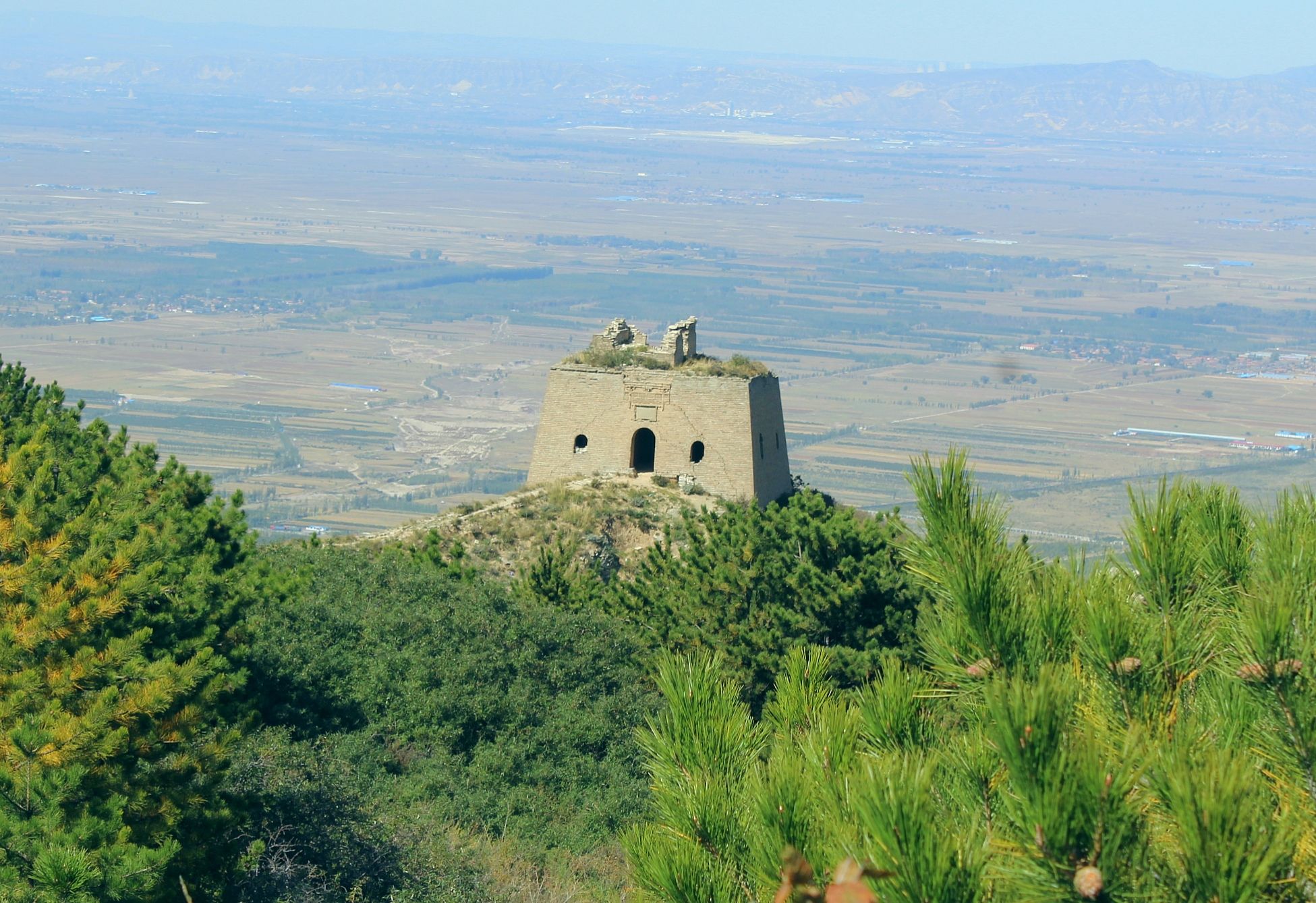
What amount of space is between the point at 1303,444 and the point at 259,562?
9060 centimetres

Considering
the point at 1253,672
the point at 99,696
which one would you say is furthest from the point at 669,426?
the point at 1253,672

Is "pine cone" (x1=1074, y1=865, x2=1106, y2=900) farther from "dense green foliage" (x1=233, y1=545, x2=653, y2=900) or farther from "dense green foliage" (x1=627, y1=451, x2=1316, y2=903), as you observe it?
"dense green foliage" (x1=233, y1=545, x2=653, y2=900)

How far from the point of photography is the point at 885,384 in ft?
393

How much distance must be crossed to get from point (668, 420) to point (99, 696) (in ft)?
62.6

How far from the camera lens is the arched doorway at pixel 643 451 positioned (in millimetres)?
29797

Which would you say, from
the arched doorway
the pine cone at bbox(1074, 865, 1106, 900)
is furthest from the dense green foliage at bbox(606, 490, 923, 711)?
the pine cone at bbox(1074, 865, 1106, 900)

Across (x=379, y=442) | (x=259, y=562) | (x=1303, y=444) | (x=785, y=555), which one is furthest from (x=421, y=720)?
(x=1303, y=444)

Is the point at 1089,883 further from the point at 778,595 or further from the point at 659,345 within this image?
the point at 659,345

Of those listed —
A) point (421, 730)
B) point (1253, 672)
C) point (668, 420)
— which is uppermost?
point (668, 420)

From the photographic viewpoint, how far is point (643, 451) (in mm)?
30250

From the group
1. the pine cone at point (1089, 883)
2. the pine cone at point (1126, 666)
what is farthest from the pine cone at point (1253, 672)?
the pine cone at point (1089, 883)

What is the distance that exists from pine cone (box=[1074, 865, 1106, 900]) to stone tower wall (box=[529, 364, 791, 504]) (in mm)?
23352

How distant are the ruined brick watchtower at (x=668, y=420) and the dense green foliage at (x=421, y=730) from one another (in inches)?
334

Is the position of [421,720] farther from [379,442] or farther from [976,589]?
[379,442]
